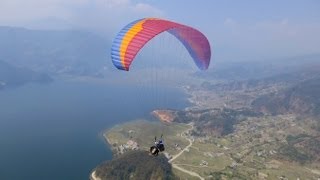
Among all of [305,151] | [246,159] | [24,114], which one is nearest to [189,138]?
[246,159]

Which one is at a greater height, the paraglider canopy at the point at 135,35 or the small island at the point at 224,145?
the paraglider canopy at the point at 135,35

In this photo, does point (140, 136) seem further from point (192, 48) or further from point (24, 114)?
point (192, 48)

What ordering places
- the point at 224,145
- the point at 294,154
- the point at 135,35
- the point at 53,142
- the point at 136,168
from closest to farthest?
the point at 135,35 < the point at 136,168 < the point at 294,154 < the point at 53,142 < the point at 224,145

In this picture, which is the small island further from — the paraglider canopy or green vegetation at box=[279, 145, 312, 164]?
the paraglider canopy

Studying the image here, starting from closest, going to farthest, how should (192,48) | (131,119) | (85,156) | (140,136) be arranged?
1. (192,48)
2. (85,156)
3. (140,136)
4. (131,119)

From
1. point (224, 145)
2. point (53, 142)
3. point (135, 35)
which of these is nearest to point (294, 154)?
point (224, 145)

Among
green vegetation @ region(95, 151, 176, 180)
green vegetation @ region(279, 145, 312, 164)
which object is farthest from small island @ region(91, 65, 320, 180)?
green vegetation @ region(95, 151, 176, 180)

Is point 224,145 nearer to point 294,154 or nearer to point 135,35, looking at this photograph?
point 294,154

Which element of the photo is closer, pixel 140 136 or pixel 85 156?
pixel 85 156

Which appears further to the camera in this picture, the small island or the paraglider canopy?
the small island

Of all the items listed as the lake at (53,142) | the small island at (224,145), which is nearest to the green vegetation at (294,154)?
the small island at (224,145)

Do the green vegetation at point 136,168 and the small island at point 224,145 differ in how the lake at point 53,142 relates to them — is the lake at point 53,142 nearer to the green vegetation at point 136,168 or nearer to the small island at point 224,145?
the small island at point 224,145
